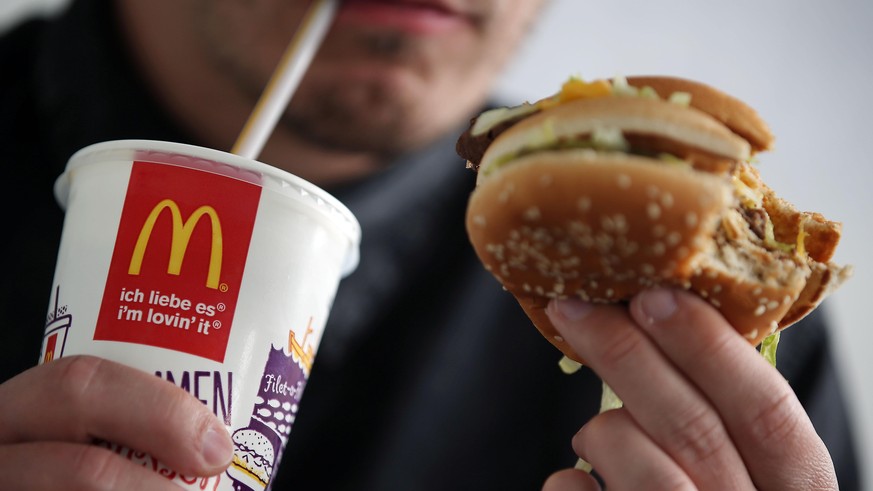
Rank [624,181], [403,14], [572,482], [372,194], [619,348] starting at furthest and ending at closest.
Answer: [372,194]
[403,14]
[572,482]
[619,348]
[624,181]

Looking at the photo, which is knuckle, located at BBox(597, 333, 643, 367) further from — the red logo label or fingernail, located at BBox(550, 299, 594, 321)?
the red logo label

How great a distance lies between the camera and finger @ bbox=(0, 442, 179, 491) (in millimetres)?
697

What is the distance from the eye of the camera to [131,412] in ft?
2.31

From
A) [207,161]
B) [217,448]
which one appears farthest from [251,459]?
[207,161]

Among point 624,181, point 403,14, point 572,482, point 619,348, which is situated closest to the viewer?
point 624,181

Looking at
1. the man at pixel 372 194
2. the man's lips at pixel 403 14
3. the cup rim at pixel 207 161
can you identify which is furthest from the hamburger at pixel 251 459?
the man's lips at pixel 403 14

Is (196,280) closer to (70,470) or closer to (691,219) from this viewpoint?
(70,470)

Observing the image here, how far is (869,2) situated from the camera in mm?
2312

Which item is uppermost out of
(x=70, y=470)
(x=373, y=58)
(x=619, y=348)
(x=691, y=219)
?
(x=373, y=58)

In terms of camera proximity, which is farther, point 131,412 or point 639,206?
point 131,412

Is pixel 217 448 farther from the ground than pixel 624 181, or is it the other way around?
pixel 624 181

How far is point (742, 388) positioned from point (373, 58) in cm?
97

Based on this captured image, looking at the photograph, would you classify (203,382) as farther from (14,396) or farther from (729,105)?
(729,105)

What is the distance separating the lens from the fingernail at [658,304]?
640 millimetres
